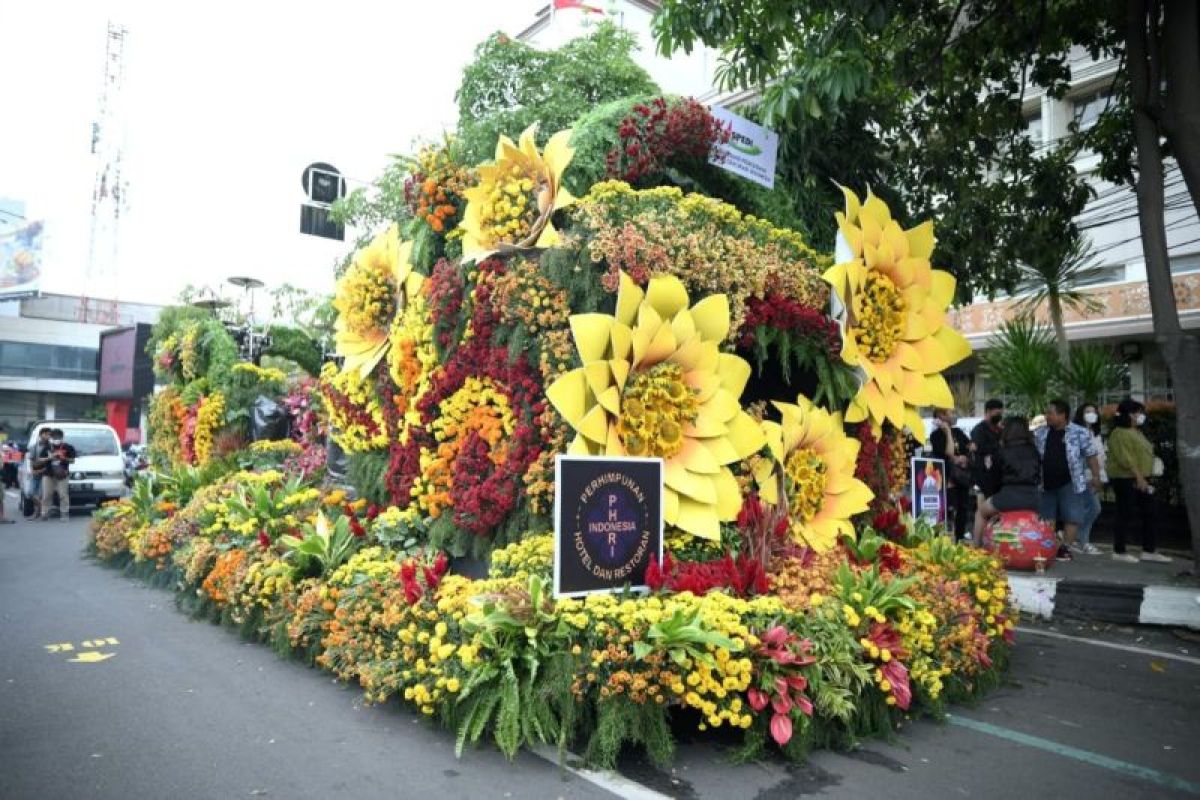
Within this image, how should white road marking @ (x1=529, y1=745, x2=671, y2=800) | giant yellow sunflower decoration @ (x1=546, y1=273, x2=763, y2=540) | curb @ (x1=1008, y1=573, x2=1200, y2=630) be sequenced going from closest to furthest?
white road marking @ (x1=529, y1=745, x2=671, y2=800) → giant yellow sunflower decoration @ (x1=546, y1=273, x2=763, y2=540) → curb @ (x1=1008, y1=573, x2=1200, y2=630)

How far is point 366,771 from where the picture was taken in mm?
4344

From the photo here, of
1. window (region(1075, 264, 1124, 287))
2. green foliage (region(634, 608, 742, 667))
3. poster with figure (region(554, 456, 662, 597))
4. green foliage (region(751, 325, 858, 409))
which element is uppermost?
window (region(1075, 264, 1124, 287))

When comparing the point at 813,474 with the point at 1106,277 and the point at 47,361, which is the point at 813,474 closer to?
the point at 1106,277

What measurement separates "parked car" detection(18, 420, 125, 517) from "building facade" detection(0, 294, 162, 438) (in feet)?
107

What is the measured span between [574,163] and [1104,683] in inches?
210

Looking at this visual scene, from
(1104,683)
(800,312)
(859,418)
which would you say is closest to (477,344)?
(800,312)

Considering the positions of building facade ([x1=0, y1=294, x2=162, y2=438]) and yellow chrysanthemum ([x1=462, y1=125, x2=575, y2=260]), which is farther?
building facade ([x1=0, y1=294, x2=162, y2=438])

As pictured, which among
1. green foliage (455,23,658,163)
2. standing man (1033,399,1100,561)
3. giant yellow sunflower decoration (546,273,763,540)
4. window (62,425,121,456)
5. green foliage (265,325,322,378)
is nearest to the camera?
giant yellow sunflower decoration (546,273,763,540)

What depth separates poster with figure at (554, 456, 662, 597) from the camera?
4.90 metres

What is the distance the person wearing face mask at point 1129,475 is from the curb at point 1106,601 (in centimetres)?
211

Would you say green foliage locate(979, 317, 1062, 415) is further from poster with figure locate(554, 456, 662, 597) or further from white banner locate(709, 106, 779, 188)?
poster with figure locate(554, 456, 662, 597)

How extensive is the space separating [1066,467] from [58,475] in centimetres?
1696

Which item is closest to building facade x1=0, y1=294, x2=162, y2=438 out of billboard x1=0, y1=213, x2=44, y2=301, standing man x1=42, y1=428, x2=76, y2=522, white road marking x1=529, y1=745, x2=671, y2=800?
billboard x1=0, y1=213, x2=44, y2=301

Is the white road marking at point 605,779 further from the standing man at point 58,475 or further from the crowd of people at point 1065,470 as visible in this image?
the standing man at point 58,475
